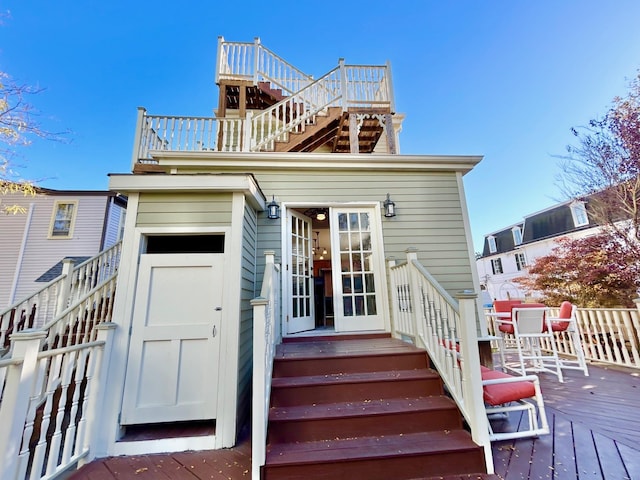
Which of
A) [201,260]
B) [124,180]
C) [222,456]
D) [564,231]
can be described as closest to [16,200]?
[124,180]

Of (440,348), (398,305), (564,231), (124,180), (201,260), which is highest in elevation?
(564,231)

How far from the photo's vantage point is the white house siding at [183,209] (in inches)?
105

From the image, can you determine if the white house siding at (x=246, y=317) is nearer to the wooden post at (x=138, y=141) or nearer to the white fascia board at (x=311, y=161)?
the white fascia board at (x=311, y=161)

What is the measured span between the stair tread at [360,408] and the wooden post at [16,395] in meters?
1.50

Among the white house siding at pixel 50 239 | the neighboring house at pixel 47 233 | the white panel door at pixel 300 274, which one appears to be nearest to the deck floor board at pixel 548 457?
the white panel door at pixel 300 274

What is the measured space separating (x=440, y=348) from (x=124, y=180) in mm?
3549

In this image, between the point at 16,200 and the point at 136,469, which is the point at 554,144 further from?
the point at 16,200

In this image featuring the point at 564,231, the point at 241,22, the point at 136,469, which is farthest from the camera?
the point at 564,231

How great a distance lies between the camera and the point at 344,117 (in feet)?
16.4

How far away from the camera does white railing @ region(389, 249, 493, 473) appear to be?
6.32 feet

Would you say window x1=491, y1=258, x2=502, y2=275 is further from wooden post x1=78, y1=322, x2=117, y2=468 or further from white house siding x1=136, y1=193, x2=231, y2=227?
wooden post x1=78, y1=322, x2=117, y2=468

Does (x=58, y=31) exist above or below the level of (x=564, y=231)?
above

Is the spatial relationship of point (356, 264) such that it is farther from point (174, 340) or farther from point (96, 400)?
point (96, 400)

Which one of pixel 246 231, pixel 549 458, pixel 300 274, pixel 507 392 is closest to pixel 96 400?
pixel 246 231
